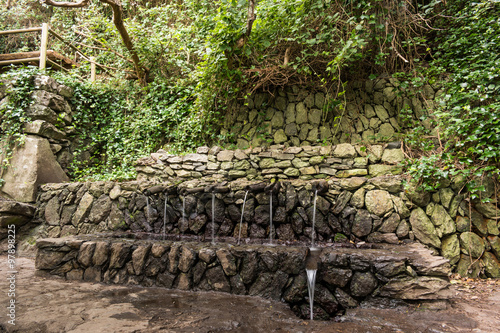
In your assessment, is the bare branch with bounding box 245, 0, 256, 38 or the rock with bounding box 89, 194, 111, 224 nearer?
the bare branch with bounding box 245, 0, 256, 38

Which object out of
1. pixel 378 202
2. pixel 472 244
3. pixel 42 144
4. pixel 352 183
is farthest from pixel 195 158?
pixel 472 244

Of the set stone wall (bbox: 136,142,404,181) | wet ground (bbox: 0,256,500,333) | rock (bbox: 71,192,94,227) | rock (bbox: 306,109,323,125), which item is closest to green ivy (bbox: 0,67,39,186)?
rock (bbox: 71,192,94,227)

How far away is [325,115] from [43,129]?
5.81m

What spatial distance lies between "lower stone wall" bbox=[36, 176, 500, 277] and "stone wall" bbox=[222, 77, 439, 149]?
3.99 ft

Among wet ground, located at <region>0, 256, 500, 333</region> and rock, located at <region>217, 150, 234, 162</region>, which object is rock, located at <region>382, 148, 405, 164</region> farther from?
rock, located at <region>217, 150, 234, 162</region>

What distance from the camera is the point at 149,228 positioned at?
4441 millimetres

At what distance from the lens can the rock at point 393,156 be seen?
3.98 metres

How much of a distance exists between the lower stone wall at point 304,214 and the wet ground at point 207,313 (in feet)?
2.02

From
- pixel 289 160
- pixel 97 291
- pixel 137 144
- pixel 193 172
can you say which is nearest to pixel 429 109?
pixel 289 160

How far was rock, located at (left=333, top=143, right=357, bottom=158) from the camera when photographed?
168 inches

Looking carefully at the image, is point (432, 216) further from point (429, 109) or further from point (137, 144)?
point (137, 144)

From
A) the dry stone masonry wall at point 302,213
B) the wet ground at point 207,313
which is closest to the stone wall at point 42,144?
the dry stone masonry wall at point 302,213

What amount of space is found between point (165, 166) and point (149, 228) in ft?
4.21

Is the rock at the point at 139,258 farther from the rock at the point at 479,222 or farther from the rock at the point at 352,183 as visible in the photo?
the rock at the point at 479,222
